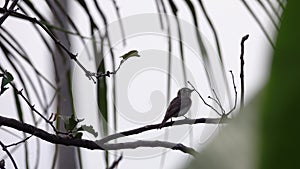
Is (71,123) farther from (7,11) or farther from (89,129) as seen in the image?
(7,11)

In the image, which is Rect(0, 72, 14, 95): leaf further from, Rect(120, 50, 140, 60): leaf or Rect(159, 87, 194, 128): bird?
Rect(159, 87, 194, 128): bird

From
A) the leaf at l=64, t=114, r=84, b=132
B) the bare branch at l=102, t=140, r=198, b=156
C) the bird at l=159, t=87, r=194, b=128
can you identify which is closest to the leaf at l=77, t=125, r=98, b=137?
the leaf at l=64, t=114, r=84, b=132

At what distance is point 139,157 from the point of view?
80 cm

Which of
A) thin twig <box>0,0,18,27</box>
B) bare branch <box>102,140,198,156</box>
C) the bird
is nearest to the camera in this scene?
bare branch <box>102,140,198,156</box>

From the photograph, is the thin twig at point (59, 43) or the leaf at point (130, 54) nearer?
the thin twig at point (59, 43)

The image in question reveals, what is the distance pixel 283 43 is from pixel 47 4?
87 cm

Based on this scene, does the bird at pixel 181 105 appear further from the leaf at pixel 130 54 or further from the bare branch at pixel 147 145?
the bare branch at pixel 147 145

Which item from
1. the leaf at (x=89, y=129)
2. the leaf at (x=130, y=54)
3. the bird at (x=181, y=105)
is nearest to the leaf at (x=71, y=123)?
the leaf at (x=89, y=129)

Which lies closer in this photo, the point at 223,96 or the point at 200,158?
the point at 200,158

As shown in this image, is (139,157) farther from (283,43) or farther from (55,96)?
(283,43)

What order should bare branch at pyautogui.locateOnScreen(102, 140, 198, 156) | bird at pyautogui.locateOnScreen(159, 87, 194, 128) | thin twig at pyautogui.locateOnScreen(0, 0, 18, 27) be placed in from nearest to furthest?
1. bare branch at pyautogui.locateOnScreen(102, 140, 198, 156)
2. thin twig at pyautogui.locateOnScreen(0, 0, 18, 27)
3. bird at pyautogui.locateOnScreen(159, 87, 194, 128)

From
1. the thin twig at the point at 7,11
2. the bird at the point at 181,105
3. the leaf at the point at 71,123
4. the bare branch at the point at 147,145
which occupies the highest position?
the thin twig at the point at 7,11

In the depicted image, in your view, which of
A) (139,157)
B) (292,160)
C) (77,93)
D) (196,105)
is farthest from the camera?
(196,105)

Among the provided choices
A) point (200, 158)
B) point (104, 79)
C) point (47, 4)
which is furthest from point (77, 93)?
point (200, 158)
